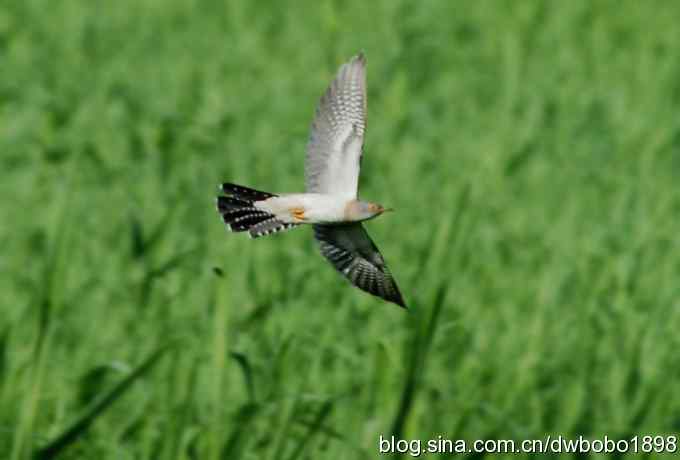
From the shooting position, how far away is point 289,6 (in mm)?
8656

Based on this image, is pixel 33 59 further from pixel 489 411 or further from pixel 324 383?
pixel 489 411

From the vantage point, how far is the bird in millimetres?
2404

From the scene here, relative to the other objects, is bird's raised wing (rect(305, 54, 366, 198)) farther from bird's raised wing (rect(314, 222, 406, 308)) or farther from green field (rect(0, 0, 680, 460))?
green field (rect(0, 0, 680, 460))

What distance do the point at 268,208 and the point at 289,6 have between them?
627 cm

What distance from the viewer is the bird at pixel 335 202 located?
240 cm

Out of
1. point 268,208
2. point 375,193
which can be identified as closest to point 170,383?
point 268,208

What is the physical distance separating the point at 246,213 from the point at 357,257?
27 centimetres

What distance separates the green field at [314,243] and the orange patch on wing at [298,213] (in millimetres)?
192

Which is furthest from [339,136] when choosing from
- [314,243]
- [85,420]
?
[314,243]

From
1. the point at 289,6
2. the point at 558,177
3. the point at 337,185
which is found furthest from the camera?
the point at 289,6

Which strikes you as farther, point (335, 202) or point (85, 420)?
point (85, 420)

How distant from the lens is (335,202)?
2.40m

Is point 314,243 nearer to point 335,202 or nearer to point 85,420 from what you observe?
point 85,420

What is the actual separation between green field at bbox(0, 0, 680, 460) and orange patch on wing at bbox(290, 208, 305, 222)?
7.5 inches
